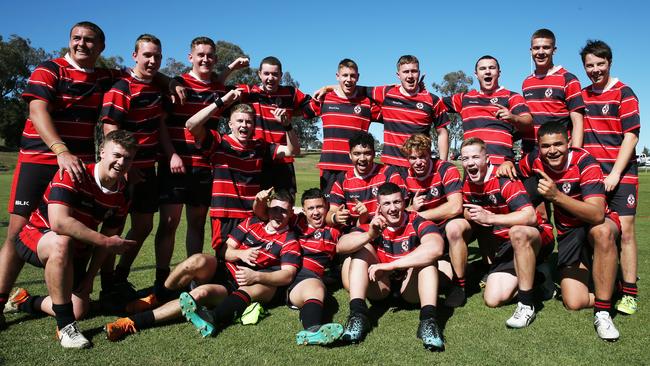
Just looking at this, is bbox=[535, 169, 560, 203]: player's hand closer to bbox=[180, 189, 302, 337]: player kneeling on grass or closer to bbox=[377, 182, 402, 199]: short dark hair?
bbox=[377, 182, 402, 199]: short dark hair

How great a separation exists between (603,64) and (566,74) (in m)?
0.51

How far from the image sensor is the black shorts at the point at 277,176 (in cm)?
560

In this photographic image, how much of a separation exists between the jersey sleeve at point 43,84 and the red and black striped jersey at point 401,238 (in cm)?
306

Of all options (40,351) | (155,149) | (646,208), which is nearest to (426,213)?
(155,149)

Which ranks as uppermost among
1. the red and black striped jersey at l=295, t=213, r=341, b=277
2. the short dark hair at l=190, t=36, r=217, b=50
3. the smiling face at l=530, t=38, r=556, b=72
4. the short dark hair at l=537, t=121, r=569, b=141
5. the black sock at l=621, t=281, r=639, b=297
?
the short dark hair at l=190, t=36, r=217, b=50

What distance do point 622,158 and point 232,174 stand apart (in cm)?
406

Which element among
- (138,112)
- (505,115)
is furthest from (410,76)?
(138,112)

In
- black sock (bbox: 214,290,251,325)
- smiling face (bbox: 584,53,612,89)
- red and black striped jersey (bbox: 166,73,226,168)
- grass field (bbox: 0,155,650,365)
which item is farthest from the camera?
red and black striped jersey (bbox: 166,73,226,168)

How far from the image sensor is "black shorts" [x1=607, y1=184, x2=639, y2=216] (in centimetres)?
483

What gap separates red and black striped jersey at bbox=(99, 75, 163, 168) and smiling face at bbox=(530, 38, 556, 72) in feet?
14.1

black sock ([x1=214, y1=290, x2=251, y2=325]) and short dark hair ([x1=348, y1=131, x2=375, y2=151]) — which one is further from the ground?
short dark hair ([x1=348, y1=131, x2=375, y2=151])

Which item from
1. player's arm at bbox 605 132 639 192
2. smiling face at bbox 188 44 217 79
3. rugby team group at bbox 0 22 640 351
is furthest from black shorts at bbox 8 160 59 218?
player's arm at bbox 605 132 639 192

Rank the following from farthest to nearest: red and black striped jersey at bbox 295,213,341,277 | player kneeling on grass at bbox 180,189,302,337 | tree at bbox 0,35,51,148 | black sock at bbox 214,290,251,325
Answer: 1. tree at bbox 0,35,51,148
2. red and black striped jersey at bbox 295,213,341,277
3. player kneeling on grass at bbox 180,189,302,337
4. black sock at bbox 214,290,251,325

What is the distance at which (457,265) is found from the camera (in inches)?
185
